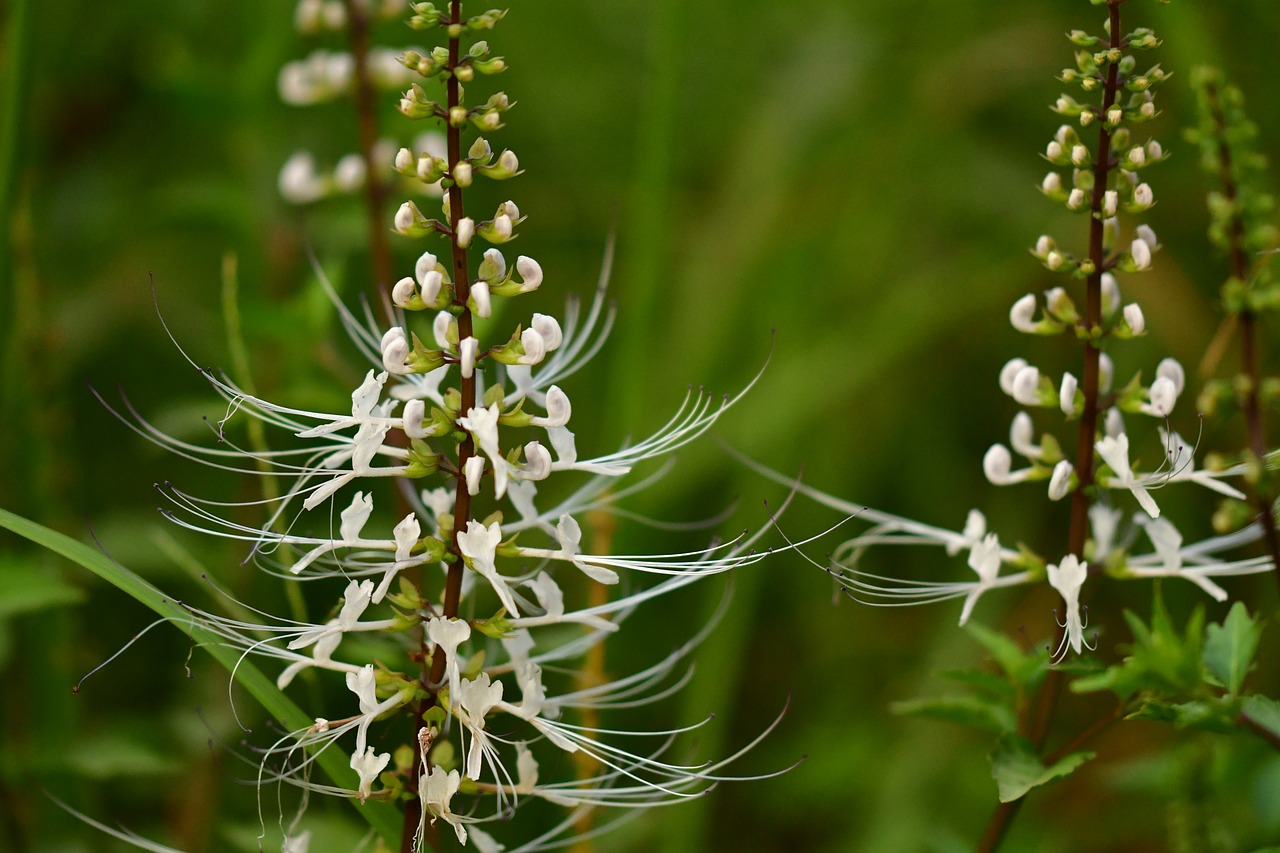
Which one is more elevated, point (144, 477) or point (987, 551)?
point (987, 551)

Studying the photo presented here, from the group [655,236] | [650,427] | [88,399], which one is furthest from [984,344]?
[88,399]

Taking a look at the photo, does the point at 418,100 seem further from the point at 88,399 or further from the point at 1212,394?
the point at 88,399

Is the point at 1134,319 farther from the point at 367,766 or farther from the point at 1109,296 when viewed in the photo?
the point at 367,766

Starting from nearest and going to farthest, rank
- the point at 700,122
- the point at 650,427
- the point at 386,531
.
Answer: the point at 386,531 → the point at 650,427 → the point at 700,122

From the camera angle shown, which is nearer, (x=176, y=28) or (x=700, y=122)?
(x=176, y=28)

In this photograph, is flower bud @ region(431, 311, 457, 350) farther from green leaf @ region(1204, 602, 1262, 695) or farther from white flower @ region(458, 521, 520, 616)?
green leaf @ region(1204, 602, 1262, 695)

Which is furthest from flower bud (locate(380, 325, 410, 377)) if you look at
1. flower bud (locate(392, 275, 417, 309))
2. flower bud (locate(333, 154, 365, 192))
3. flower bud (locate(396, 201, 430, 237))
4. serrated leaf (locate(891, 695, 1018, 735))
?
flower bud (locate(333, 154, 365, 192))
